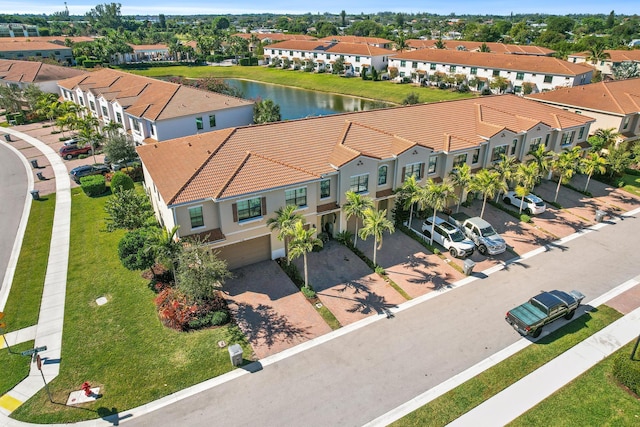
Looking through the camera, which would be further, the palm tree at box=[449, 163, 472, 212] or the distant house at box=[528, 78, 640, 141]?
the distant house at box=[528, 78, 640, 141]

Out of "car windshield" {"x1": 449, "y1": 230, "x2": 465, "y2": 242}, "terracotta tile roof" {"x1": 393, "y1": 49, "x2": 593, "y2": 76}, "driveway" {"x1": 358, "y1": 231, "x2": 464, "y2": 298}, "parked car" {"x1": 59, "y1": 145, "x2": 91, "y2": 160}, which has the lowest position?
"driveway" {"x1": 358, "y1": 231, "x2": 464, "y2": 298}

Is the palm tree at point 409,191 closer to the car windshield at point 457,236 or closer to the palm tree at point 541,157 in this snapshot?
the car windshield at point 457,236

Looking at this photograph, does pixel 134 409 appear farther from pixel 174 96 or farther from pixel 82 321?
pixel 174 96

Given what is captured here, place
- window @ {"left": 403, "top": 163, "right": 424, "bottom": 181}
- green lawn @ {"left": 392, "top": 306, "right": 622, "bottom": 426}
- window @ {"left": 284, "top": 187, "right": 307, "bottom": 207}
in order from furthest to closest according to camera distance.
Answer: window @ {"left": 403, "top": 163, "right": 424, "bottom": 181} → window @ {"left": 284, "top": 187, "right": 307, "bottom": 207} → green lawn @ {"left": 392, "top": 306, "right": 622, "bottom": 426}

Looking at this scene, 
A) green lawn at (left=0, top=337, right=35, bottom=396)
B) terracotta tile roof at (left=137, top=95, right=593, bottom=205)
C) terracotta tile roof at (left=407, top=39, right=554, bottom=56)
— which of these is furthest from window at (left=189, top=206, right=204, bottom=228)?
terracotta tile roof at (left=407, top=39, right=554, bottom=56)

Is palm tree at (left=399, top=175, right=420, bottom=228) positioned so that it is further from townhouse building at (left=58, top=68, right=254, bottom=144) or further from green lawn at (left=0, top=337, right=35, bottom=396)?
townhouse building at (left=58, top=68, right=254, bottom=144)

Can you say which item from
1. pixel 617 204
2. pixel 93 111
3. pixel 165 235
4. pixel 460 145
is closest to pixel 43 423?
pixel 165 235

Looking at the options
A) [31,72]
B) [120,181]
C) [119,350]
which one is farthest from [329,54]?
[119,350]
